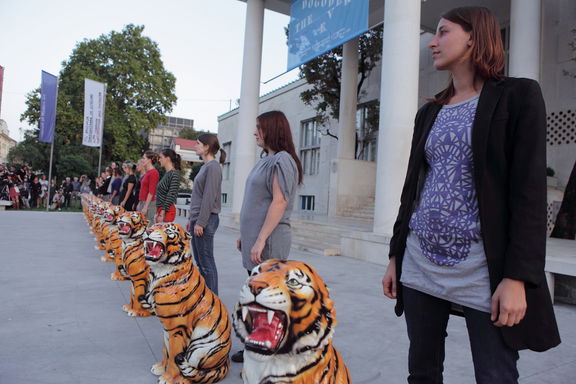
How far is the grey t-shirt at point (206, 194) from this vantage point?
3855mm

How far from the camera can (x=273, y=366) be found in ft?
5.02

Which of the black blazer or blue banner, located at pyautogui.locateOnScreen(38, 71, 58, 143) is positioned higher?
blue banner, located at pyautogui.locateOnScreen(38, 71, 58, 143)

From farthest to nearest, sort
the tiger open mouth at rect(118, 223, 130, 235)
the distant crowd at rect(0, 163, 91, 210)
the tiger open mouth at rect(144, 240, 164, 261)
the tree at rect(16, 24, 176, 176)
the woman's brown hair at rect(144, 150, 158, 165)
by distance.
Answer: the tree at rect(16, 24, 176, 176), the distant crowd at rect(0, 163, 91, 210), the woman's brown hair at rect(144, 150, 158, 165), the tiger open mouth at rect(118, 223, 130, 235), the tiger open mouth at rect(144, 240, 164, 261)

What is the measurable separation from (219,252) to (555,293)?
19.8 feet

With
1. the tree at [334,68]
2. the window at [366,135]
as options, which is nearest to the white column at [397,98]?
the tree at [334,68]

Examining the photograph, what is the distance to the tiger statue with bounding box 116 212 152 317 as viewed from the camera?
4.29m

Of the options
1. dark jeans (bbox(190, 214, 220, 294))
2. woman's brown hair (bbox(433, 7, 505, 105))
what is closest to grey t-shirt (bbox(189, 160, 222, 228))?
dark jeans (bbox(190, 214, 220, 294))

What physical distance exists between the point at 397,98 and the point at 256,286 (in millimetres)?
7024

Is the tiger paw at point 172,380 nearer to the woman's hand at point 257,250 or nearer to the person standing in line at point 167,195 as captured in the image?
the woman's hand at point 257,250

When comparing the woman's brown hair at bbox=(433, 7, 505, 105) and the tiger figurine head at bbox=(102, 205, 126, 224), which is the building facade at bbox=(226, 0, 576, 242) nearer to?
the tiger figurine head at bbox=(102, 205, 126, 224)

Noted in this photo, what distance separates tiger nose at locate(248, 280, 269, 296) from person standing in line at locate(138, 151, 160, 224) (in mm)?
4562

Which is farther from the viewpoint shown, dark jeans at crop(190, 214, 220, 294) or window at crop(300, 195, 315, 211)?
window at crop(300, 195, 315, 211)

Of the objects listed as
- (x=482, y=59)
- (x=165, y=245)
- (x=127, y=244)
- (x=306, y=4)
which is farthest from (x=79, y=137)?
(x=482, y=59)

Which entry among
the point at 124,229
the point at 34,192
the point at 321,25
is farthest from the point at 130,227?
the point at 34,192
